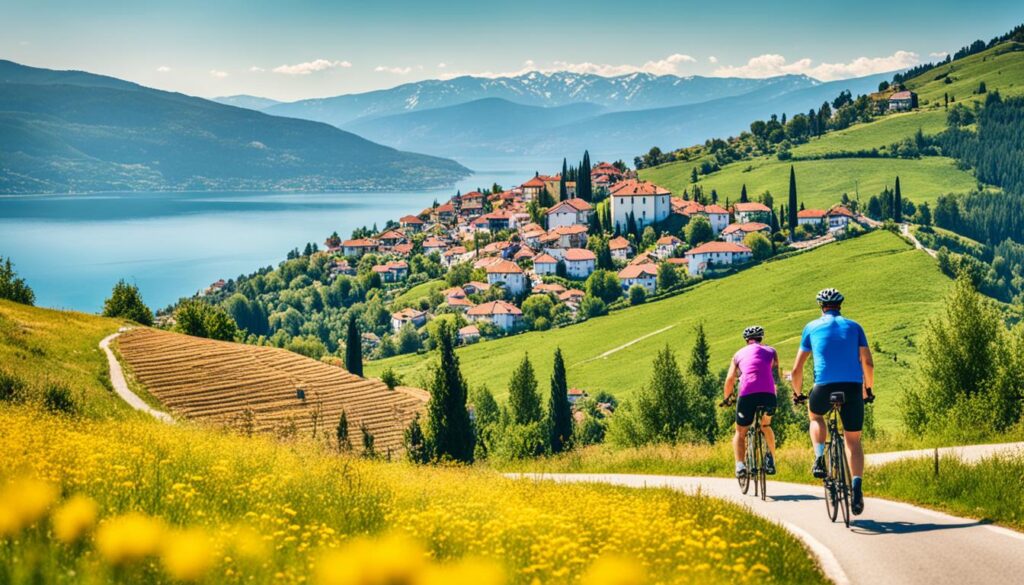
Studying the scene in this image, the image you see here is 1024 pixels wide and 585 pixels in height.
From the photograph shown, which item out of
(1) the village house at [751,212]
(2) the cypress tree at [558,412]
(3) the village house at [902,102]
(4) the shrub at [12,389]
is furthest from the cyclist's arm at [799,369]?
(3) the village house at [902,102]

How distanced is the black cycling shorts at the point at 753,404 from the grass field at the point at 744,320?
5705cm

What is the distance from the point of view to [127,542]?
5035 mm

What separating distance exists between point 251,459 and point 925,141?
180038 mm

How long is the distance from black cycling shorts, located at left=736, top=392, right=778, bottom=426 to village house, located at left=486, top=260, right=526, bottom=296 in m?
121

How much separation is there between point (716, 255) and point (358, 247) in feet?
310

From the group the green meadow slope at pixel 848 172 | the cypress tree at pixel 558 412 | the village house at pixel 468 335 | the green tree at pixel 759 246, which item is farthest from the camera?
the green meadow slope at pixel 848 172

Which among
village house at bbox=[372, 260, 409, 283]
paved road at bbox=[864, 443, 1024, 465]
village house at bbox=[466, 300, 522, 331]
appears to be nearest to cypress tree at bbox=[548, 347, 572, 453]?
paved road at bbox=[864, 443, 1024, 465]

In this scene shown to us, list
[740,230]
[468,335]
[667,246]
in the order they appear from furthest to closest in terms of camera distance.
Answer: [667,246]
[740,230]
[468,335]

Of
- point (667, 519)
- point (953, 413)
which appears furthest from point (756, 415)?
point (953, 413)

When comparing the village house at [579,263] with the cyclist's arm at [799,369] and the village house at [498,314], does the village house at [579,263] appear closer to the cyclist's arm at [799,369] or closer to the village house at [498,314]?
the village house at [498,314]

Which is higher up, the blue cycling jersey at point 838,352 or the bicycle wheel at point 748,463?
the blue cycling jersey at point 838,352

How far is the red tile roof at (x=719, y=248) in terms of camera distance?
115000 millimetres

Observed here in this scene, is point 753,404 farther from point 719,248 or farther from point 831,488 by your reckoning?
point 719,248

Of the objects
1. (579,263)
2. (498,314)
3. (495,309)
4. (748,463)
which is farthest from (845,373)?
(579,263)
